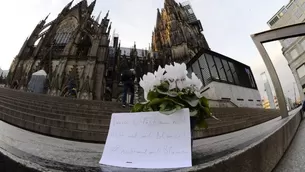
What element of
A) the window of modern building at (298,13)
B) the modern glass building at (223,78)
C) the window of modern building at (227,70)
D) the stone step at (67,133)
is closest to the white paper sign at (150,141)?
the stone step at (67,133)

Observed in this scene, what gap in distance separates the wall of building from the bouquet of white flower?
13.0 meters

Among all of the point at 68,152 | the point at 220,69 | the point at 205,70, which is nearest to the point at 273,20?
the point at 220,69

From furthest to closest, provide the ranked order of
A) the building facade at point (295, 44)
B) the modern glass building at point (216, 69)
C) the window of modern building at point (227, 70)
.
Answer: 1. the building facade at point (295, 44)
2. the window of modern building at point (227, 70)
3. the modern glass building at point (216, 69)

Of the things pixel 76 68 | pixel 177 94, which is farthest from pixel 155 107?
pixel 76 68

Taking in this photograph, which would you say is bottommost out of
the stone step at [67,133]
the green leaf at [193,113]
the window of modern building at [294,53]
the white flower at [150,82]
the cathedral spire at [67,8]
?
the stone step at [67,133]

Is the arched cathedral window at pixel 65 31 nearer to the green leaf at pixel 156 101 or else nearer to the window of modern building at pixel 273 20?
the green leaf at pixel 156 101

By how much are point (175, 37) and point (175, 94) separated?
32713mm

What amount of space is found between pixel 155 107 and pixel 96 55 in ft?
70.8

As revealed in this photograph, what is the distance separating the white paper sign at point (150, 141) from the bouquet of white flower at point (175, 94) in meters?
0.07

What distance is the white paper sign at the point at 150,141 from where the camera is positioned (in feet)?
2.96

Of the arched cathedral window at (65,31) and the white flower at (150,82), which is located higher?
the arched cathedral window at (65,31)

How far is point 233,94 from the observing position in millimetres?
16125

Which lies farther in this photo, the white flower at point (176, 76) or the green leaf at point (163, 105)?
the white flower at point (176, 76)

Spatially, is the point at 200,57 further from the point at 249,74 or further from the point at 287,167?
the point at 287,167
